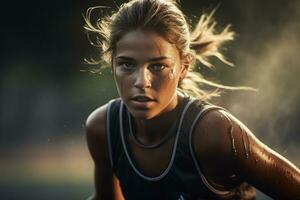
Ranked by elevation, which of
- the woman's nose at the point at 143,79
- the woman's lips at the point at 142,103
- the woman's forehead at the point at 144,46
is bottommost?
the woman's lips at the point at 142,103

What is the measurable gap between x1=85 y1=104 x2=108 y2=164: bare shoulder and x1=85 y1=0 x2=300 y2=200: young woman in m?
0.02

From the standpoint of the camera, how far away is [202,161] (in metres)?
1.25

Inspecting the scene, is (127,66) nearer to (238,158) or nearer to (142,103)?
(142,103)

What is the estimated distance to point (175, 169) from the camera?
4.21 feet

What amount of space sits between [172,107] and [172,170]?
0.14 meters

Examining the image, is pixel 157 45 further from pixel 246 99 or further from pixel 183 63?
pixel 246 99

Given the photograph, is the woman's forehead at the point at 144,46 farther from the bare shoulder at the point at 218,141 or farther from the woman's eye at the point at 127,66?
the bare shoulder at the point at 218,141

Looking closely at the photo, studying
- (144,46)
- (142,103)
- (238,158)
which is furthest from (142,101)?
(238,158)

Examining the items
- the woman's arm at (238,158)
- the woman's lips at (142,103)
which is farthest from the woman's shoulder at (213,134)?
the woman's lips at (142,103)

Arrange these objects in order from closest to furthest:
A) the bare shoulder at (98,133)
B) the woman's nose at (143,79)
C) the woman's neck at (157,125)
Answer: the woman's nose at (143,79), the woman's neck at (157,125), the bare shoulder at (98,133)

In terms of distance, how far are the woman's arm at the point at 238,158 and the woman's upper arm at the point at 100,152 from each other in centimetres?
29

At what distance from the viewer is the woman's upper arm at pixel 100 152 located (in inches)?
55.7

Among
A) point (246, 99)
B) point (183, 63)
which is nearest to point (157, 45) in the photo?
point (183, 63)

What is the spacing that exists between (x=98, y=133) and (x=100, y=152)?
0.06 m
